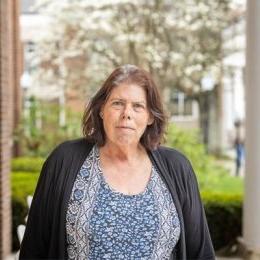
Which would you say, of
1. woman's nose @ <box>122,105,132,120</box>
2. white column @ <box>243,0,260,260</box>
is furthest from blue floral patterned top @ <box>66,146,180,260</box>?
white column @ <box>243,0,260,260</box>

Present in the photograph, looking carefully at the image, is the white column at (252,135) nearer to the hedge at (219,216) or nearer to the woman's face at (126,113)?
the hedge at (219,216)

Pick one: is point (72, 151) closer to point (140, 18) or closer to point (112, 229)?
point (112, 229)

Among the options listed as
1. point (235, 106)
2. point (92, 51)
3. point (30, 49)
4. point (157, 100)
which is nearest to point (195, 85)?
point (92, 51)

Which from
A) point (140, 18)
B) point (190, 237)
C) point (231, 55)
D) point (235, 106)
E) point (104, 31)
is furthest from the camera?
point (235, 106)

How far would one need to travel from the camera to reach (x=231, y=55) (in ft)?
54.3

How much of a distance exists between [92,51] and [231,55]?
3.85m

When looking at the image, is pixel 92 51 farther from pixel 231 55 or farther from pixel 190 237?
pixel 190 237

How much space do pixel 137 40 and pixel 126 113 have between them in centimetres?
1289

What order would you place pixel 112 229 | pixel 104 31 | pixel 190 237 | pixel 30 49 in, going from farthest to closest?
pixel 30 49 → pixel 104 31 → pixel 190 237 → pixel 112 229

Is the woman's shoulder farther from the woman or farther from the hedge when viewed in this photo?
the hedge

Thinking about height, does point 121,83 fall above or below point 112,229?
above

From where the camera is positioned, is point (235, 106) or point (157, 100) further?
point (235, 106)

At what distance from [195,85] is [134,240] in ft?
49.8

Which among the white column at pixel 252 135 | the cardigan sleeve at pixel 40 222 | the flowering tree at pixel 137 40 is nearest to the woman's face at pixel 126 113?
the cardigan sleeve at pixel 40 222
